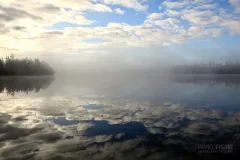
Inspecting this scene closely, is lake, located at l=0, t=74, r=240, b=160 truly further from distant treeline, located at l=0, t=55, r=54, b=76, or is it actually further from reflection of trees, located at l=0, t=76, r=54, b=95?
distant treeline, located at l=0, t=55, r=54, b=76

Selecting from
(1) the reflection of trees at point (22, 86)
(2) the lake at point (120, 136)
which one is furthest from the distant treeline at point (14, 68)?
(2) the lake at point (120, 136)

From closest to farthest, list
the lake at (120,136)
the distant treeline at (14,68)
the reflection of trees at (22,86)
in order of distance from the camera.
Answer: the lake at (120,136) → the reflection of trees at (22,86) → the distant treeline at (14,68)

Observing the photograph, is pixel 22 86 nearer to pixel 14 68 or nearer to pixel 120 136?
pixel 120 136

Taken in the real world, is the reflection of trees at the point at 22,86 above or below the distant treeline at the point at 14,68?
below

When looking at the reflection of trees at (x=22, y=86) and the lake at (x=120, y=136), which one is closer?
the lake at (x=120, y=136)

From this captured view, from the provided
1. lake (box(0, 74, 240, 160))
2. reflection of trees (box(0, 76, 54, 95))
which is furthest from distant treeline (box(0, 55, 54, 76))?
lake (box(0, 74, 240, 160))

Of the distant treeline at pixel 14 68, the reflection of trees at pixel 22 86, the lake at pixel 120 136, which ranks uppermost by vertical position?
→ the distant treeline at pixel 14 68

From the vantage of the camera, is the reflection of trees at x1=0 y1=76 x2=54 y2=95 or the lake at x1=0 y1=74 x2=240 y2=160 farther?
the reflection of trees at x1=0 y1=76 x2=54 y2=95

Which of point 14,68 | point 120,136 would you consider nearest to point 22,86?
point 120,136

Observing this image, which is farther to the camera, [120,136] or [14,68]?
[14,68]

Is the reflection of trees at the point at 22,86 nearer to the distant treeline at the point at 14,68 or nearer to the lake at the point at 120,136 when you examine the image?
the lake at the point at 120,136

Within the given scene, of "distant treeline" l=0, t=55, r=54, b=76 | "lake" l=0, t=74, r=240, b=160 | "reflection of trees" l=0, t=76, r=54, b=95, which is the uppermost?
"distant treeline" l=0, t=55, r=54, b=76

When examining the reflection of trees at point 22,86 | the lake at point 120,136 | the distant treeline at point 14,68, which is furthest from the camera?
the distant treeline at point 14,68

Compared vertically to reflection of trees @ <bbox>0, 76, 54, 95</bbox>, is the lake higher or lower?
lower
